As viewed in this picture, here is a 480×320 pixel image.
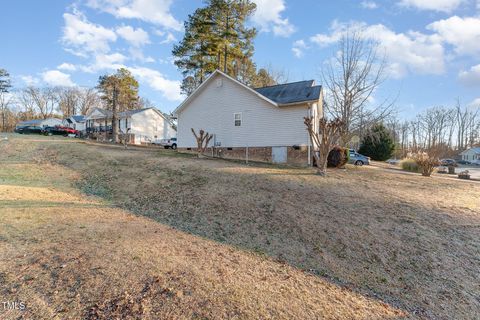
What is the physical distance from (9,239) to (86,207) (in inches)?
96.9

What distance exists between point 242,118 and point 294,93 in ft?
12.8

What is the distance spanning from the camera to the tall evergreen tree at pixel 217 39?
27453 millimetres

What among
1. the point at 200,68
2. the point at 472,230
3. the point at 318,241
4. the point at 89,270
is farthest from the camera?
the point at 200,68

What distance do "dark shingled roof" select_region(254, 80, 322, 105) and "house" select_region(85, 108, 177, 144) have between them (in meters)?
23.6

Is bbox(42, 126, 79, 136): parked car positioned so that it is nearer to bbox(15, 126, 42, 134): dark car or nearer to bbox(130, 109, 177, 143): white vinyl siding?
bbox(15, 126, 42, 134): dark car

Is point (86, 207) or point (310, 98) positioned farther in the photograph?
point (310, 98)

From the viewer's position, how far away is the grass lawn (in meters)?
3.39

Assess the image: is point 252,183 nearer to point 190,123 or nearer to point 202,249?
point 202,249

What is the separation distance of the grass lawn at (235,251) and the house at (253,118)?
7125 mm

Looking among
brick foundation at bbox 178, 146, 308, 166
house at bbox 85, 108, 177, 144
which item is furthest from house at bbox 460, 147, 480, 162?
house at bbox 85, 108, 177, 144

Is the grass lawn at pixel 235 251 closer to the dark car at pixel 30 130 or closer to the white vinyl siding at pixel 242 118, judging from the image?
the white vinyl siding at pixel 242 118

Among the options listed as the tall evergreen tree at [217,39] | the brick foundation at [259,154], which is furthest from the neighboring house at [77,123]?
the brick foundation at [259,154]

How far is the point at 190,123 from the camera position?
21.6 metres

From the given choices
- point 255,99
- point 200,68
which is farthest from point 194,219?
point 200,68
